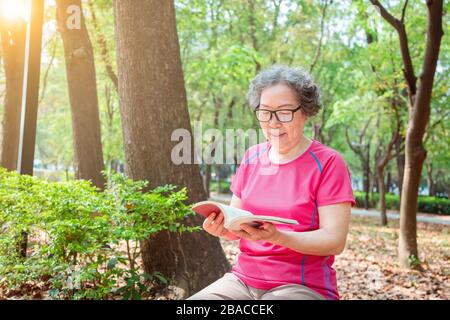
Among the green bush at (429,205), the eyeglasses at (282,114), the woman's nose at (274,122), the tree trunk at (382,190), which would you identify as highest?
the eyeglasses at (282,114)

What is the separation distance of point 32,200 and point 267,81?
8.75ft

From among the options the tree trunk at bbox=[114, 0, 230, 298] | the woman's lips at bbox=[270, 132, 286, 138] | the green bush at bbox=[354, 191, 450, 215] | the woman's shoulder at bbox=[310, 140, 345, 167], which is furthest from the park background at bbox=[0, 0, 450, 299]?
the green bush at bbox=[354, 191, 450, 215]

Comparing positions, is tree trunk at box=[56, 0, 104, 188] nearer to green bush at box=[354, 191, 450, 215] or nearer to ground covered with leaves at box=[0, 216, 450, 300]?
ground covered with leaves at box=[0, 216, 450, 300]

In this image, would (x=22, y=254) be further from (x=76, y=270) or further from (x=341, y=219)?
(x=341, y=219)

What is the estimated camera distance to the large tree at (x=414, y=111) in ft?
23.5

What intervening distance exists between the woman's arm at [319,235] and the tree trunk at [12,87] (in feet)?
26.4

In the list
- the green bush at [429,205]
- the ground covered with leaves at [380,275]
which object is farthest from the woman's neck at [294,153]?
the green bush at [429,205]

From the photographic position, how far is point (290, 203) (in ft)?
7.72

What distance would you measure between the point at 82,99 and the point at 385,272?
5428mm

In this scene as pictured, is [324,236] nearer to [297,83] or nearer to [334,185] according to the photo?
[334,185]

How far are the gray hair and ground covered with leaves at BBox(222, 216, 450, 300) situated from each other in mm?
4015

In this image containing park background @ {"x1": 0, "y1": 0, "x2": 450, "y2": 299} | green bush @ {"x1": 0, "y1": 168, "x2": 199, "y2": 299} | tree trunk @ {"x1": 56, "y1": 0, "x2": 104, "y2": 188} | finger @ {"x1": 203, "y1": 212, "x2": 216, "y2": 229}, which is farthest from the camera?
tree trunk @ {"x1": 56, "y1": 0, "x2": 104, "y2": 188}

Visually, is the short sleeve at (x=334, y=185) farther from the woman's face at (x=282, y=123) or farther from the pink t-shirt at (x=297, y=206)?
the woman's face at (x=282, y=123)

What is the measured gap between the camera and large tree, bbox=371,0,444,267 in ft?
23.5
